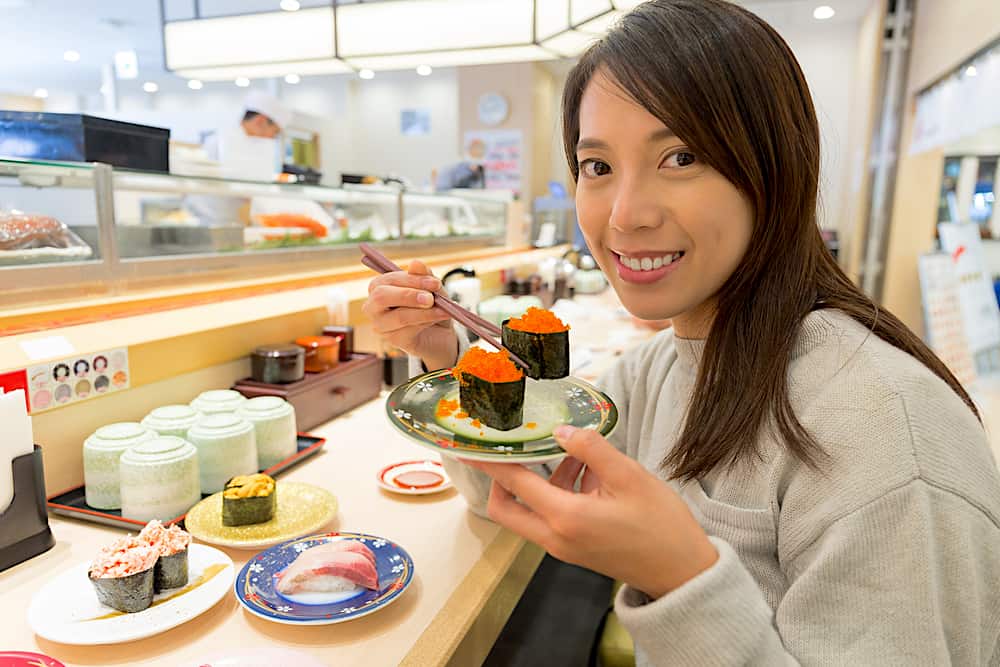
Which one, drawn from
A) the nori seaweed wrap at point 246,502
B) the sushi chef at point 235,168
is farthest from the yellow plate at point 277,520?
the sushi chef at point 235,168

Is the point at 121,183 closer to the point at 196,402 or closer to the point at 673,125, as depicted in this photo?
the point at 196,402

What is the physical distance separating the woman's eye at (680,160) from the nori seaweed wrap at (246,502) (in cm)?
97

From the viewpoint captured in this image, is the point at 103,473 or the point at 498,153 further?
the point at 498,153

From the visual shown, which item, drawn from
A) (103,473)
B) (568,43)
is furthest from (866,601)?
(568,43)

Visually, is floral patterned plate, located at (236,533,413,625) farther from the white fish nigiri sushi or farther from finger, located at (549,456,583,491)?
finger, located at (549,456,583,491)

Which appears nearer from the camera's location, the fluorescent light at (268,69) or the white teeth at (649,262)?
the white teeth at (649,262)

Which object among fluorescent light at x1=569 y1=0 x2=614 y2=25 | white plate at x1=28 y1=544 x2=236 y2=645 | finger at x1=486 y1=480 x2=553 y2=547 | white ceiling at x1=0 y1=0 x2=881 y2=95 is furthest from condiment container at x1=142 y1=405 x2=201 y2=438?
white ceiling at x1=0 y1=0 x2=881 y2=95

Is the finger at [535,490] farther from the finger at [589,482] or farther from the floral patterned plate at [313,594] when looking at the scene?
the floral patterned plate at [313,594]

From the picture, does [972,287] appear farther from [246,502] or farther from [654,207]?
[246,502]

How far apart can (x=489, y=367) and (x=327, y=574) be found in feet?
1.47

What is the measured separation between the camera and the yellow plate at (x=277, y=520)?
1191 mm

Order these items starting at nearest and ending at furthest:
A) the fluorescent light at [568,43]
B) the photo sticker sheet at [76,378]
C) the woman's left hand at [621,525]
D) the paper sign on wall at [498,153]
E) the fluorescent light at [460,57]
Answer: the woman's left hand at [621,525]
the photo sticker sheet at [76,378]
the fluorescent light at [568,43]
the fluorescent light at [460,57]
the paper sign on wall at [498,153]

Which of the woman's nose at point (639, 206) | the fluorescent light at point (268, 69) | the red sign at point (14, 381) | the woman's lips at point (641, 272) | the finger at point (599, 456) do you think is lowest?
the red sign at point (14, 381)

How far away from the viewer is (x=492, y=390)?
3.03ft
